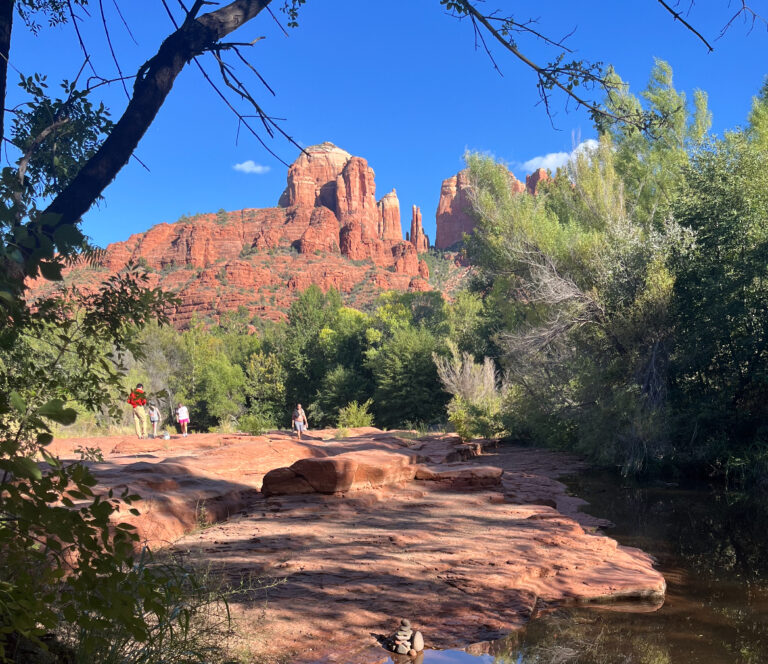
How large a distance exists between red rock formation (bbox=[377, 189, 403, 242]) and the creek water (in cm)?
12939

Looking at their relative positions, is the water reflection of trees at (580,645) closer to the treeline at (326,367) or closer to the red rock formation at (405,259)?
the treeline at (326,367)

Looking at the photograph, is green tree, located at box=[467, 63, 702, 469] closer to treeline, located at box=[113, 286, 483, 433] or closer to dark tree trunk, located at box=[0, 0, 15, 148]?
treeline, located at box=[113, 286, 483, 433]

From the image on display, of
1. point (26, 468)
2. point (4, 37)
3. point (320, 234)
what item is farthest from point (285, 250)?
point (26, 468)

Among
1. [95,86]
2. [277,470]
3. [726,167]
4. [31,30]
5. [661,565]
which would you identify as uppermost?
[726,167]

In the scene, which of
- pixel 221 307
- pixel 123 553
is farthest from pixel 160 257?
pixel 123 553

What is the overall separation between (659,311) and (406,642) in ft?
41.0

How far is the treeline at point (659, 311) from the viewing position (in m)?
12.8

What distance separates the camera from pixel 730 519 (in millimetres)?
9719

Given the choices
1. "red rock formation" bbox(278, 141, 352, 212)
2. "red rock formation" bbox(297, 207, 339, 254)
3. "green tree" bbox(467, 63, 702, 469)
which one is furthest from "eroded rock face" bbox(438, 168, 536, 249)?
"green tree" bbox(467, 63, 702, 469)

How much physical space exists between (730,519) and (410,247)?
117 metres

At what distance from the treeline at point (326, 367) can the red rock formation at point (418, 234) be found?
93560 millimetres

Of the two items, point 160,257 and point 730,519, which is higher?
point 160,257

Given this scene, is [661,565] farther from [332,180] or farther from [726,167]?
[332,180]

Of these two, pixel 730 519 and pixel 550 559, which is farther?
pixel 730 519
